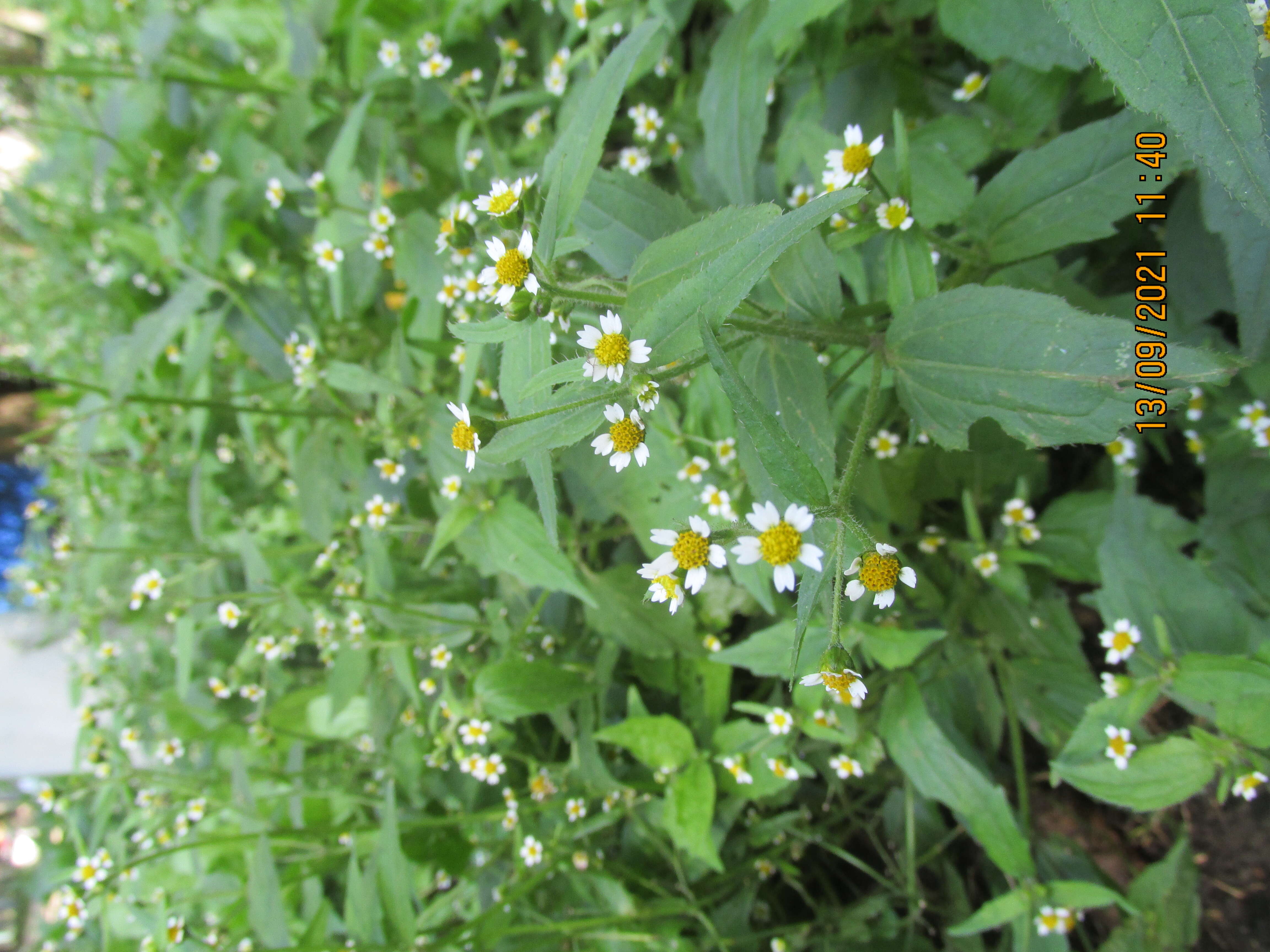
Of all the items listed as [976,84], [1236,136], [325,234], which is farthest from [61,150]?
[1236,136]

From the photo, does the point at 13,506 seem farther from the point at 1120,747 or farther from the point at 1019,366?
the point at 1120,747

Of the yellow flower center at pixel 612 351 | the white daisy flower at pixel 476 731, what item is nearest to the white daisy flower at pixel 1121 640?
the yellow flower center at pixel 612 351

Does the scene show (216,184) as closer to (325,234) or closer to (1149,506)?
(325,234)

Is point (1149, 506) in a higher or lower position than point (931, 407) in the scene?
lower

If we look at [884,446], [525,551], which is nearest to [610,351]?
[525,551]

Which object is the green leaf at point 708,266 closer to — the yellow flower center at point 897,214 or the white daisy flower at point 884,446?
the yellow flower center at point 897,214
